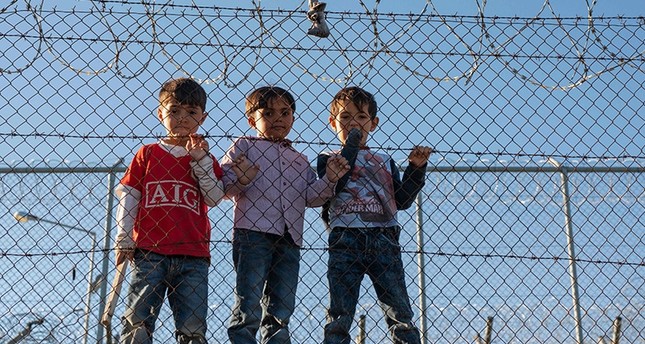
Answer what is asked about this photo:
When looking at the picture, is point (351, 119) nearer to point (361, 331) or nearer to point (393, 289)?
point (393, 289)

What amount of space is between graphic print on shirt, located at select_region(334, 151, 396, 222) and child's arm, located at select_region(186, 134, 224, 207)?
55 centimetres

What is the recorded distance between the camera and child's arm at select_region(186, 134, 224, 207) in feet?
12.1

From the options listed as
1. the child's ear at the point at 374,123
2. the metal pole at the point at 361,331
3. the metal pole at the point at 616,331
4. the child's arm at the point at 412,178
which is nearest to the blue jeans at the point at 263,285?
the child's arm at the point at 412,178

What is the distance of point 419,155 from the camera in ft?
12.7

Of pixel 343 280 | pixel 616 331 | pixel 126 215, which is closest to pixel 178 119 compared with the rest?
pixel 126 215

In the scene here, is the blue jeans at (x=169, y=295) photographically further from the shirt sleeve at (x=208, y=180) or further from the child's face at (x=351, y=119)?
the child's face at (x=351, y=119)

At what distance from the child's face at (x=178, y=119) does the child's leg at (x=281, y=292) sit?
24.5 inches

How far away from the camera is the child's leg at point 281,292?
364 centimetres

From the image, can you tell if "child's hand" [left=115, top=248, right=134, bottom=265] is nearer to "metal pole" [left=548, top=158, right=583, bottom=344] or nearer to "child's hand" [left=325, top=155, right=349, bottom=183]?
"child's hand" [left=325, top=155, right=349, bottom=183]

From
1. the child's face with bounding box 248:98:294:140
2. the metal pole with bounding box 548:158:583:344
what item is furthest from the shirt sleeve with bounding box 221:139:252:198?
the metal pole with bounding box 548:158:583:344

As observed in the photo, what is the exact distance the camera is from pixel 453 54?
3.91 m

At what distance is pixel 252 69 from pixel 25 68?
91 cm

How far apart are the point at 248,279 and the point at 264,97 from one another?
0.86 m

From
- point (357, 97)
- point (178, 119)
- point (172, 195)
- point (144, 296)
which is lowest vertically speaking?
point (144, 296)
